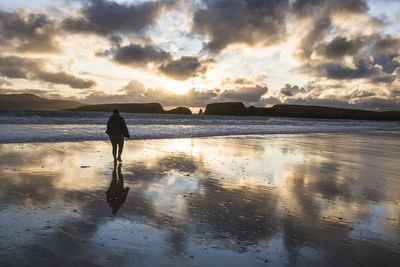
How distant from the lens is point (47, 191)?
239 inches

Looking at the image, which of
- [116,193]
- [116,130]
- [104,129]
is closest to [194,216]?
[116,193]

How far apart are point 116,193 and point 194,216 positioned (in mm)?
2247

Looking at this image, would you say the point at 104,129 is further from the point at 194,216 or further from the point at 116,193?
the point at 194,216

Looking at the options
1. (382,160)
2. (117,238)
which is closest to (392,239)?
(117,238)

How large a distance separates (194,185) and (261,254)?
3.57 metres

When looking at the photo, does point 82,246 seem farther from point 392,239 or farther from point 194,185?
point 392,239

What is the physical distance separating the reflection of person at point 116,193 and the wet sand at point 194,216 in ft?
0.09

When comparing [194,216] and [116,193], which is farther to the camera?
[116,193]

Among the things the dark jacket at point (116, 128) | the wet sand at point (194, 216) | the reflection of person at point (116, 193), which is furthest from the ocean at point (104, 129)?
the reflection of person at point (116, 193)

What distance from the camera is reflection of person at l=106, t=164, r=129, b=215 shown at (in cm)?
537

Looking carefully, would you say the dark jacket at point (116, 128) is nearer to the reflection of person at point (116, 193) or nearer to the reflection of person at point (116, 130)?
the reflection of person at point (116, 130)

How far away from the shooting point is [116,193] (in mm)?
6195

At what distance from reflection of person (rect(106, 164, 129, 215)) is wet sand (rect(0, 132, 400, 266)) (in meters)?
0.03

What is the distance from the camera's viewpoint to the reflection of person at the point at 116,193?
17.6ft
